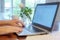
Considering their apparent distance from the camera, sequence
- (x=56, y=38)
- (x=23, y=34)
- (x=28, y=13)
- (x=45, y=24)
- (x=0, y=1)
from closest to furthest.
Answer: (x=56, y=38) < (x=23, y=34) < (x=45, y=24) < (x=28, y=13) < (x=0, y=1)

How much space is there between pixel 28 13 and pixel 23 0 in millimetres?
1356

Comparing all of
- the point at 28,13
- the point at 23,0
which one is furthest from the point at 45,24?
the point at 23,0

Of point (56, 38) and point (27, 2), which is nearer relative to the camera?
point (56, 38)

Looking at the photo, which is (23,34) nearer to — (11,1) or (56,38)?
(56,38)

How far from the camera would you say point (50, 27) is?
95 cm

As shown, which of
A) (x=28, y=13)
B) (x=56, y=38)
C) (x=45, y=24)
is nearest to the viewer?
(x=56, y=38)

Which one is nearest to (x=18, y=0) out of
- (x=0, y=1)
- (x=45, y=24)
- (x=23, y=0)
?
(x=23, y=0)

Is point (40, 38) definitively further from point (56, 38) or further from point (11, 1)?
point (11, 1)

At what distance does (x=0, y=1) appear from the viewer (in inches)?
110

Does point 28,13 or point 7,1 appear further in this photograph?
Answer: point 7,1

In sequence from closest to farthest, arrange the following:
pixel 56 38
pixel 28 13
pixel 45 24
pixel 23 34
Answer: pixel 56 38, pixel 23 34, pixel 45 24, pixel 28 13

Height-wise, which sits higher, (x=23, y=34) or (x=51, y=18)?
(x=51, y=18)

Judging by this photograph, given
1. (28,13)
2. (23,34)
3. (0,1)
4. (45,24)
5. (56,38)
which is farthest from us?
(0,1)

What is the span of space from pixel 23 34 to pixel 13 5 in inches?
82.1
